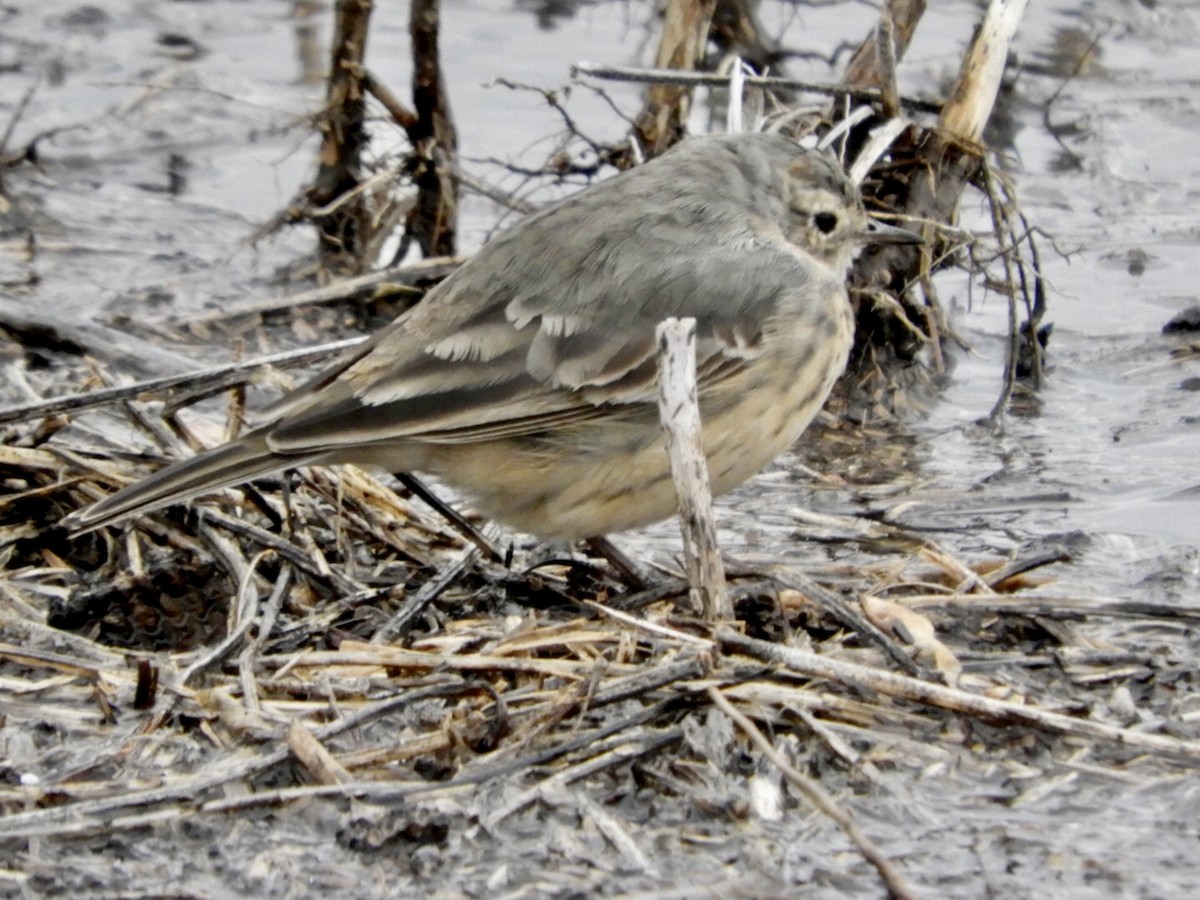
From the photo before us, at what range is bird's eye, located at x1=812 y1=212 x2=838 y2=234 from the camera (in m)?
6.11

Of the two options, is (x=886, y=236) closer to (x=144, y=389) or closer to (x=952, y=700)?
(x=952, y=700)

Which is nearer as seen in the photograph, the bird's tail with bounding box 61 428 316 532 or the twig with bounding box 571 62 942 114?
the bird's tail with bounding box 61 428 316 532

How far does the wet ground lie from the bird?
40.3 inches

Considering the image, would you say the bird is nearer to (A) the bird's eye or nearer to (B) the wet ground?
(A) the bird's eye

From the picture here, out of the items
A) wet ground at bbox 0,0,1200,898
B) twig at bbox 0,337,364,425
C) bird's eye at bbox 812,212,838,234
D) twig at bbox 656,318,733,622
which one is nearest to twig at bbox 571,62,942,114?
wet ground at bbox 0,0,1200,898

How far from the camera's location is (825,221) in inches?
241

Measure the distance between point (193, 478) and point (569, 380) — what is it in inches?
41.0

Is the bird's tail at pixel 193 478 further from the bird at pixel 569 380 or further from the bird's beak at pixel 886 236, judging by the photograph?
the bird's beak at pixel 886 236

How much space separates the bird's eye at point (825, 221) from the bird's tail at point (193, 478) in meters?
1.85

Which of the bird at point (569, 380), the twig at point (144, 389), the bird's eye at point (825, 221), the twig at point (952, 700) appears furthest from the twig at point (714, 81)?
the twig at point (952, 700)

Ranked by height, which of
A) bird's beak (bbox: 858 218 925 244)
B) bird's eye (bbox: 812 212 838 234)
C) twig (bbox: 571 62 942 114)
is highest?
twig (bbox: 571 62 942 114)

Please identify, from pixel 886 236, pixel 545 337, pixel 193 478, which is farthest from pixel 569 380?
pixel 886 236

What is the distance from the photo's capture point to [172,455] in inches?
240

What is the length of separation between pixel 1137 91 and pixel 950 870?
24.8ft
